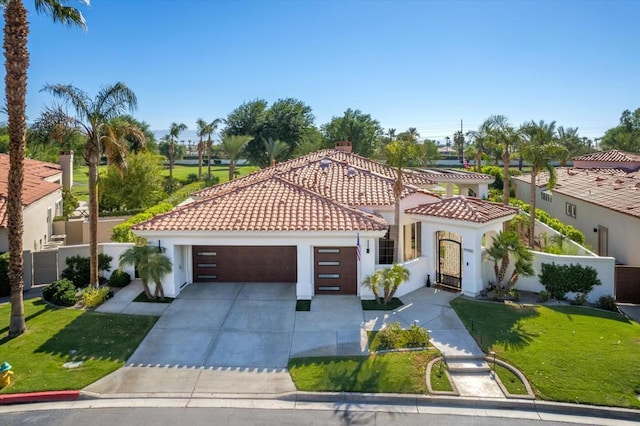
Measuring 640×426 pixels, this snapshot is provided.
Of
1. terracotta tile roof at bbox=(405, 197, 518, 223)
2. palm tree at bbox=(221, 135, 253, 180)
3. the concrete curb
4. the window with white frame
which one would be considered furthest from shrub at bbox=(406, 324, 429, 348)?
palm tree at bbox=(221, 135, 253, 180)

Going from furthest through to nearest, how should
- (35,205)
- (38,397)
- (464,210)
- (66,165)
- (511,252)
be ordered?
(66,165), (35,205), (464,210), (511,252), (38,397)

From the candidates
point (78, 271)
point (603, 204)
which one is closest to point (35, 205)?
point (78, 271)

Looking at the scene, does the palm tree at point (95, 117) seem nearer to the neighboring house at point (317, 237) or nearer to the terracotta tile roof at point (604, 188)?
the neighboring house at point (317, 237)

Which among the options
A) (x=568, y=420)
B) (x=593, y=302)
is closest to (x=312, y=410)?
(x=568, y=420)

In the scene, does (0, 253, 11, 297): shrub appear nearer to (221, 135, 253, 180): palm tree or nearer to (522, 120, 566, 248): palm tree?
(522, 120, 566, 248): palm tree

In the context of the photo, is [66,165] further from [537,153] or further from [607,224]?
[607,224]

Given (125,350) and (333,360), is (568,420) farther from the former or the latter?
(125,350)
